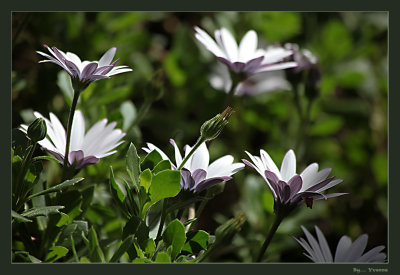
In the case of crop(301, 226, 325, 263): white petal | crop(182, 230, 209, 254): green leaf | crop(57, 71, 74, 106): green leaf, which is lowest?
crop(301, 226, 325, 263): white petal

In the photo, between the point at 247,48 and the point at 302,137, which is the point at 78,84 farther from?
the point at 302,137

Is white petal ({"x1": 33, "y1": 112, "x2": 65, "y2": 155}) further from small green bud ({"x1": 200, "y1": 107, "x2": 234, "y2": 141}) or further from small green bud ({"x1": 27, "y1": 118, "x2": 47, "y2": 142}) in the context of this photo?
small green bud ({"x1": 200, "y1": 107, "x2": 234, "y2": 141})

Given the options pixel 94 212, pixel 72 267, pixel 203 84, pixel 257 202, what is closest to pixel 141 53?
pixel 203 84

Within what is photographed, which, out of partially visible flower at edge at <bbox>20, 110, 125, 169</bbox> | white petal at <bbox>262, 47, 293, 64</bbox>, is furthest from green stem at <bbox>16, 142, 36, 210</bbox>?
white petal at <bbox>262, 47, 293, 64</bbox>

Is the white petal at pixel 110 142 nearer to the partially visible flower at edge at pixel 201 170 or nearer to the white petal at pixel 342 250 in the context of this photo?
the partially visible flower at edge at pixel 201 170

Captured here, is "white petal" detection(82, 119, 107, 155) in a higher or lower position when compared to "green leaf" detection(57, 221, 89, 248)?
higher

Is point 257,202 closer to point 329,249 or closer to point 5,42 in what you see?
point 329,249
